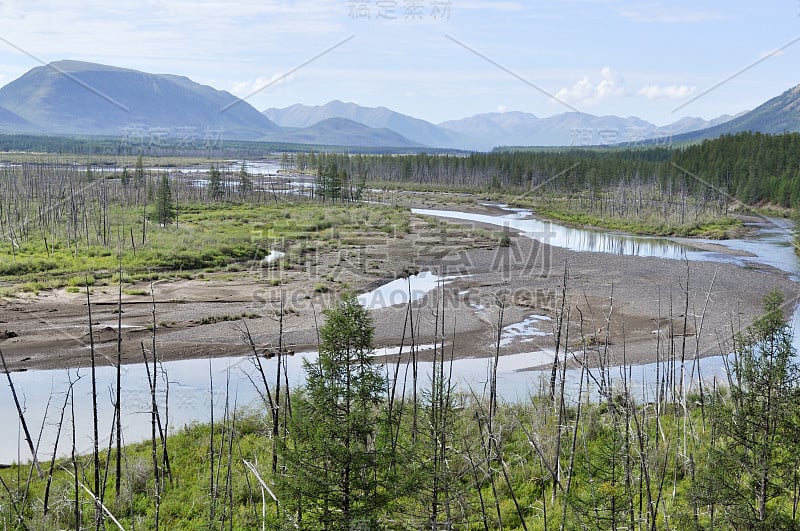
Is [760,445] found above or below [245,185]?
below

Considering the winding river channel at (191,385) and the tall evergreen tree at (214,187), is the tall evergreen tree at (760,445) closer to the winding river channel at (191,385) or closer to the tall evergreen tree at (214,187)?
the winding river channel at (191,385)

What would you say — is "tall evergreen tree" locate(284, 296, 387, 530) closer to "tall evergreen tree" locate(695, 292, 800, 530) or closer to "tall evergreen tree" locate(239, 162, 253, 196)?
"tall evergreen tree" locate(695, 292, 800, 530)

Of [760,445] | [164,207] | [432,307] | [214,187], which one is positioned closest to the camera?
[760,445]

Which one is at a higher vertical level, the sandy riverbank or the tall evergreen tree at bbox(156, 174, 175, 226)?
the tall evergreen tree at bbox(156, 174, 175, 226)

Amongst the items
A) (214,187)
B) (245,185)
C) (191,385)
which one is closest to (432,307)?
(191,385)

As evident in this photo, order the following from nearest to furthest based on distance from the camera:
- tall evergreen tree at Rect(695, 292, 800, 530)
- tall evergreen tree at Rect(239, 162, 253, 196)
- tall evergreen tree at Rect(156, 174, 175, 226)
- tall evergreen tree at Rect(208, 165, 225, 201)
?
1. tall evergreen tree at Rect(695, 292, 800, 530)
2. tall evergreen tree at Rect(156, 174, 175, 226)
3. tall evergreen tree at Rect(208, 165, 225, 201)
4. tall evergreen tree at Rect(239, 162, 253, 196)

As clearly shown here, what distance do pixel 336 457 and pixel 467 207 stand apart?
7622cm

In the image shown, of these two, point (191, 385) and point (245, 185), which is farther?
point (245, 185)

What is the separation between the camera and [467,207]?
81.1 metres

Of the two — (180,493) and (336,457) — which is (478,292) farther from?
(336,457)

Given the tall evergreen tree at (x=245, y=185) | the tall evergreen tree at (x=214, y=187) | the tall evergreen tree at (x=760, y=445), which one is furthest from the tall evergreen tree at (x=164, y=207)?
the tall evergreen tree at (x=760, y=445)

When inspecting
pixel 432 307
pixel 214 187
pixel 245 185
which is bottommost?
pixel 432 307

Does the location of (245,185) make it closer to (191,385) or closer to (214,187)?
(214,187)

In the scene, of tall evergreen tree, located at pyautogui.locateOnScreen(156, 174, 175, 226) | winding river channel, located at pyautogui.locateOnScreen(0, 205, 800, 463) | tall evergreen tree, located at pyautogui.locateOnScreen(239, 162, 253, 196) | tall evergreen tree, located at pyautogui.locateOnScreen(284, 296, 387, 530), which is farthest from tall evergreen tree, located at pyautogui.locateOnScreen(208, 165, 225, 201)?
tall evergreen tree, located at pyautogui.locateOnScreen(284, 296, 387, 530)
